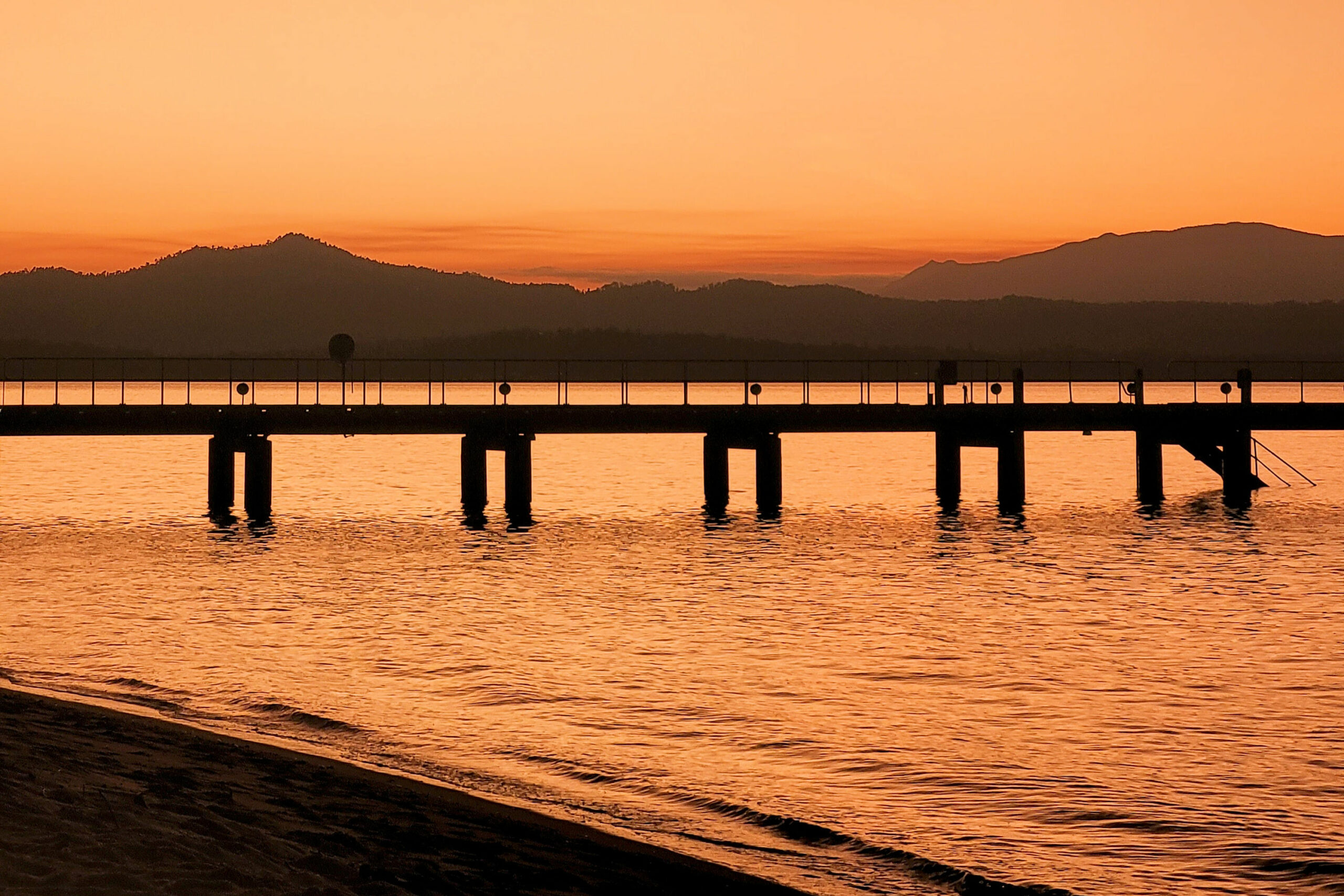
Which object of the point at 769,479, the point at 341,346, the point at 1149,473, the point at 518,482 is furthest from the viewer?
the point at 341,346

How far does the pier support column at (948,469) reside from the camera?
6322cm

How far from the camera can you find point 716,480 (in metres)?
63.0

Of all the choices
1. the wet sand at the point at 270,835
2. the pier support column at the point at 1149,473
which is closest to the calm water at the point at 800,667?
the wet sand at the point at 270,835

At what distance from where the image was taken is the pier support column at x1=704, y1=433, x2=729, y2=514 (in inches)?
2457

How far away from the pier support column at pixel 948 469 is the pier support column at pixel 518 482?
16788 millimetres

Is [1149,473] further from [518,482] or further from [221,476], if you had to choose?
[221,476]

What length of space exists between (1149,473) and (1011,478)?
22.6ft

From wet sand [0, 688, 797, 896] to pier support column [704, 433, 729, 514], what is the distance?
144 ft

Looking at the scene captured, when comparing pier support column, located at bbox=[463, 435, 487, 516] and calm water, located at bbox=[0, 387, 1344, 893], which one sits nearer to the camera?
calm water, located at bbox=[0, 387, 1344, 893]

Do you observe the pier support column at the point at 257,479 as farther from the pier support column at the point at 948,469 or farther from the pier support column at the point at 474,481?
the pier support column at the point at 948,469

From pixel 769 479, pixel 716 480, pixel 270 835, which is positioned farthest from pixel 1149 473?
pixel 270 835

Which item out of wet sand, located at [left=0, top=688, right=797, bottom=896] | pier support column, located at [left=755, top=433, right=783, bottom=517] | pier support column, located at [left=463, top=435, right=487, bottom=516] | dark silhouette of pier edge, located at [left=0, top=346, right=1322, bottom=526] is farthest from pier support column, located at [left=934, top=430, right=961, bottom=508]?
wet sand, located at [left=0, top=688, right=797, bottom=896]

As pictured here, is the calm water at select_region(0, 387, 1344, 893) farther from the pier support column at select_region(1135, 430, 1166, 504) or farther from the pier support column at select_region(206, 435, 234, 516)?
the pier support column at select_region(1135, 430, 1166, 504)

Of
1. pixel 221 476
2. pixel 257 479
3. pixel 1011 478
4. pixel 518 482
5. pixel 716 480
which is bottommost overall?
pixel 1011 478
